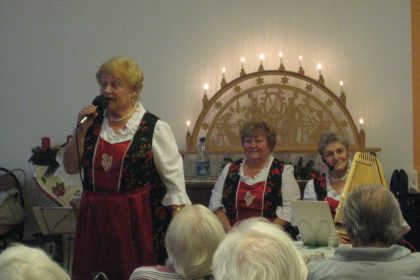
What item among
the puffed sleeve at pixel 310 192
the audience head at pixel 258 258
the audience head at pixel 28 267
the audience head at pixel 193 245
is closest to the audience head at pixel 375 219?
the audience head at pixel 193 245

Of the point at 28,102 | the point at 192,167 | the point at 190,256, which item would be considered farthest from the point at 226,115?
the point at 190,256

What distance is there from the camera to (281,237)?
1260 millimetres

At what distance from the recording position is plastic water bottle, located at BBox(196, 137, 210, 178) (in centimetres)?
430

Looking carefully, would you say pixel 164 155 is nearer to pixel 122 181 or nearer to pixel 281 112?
→ pixel 122 181

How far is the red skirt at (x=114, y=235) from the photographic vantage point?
2480 millimetres

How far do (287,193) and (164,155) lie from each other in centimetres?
121

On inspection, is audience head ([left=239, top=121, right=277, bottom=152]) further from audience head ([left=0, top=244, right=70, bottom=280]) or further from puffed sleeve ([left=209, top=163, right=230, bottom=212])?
audience head ([left=0, top=244, right=70, bottom=280])

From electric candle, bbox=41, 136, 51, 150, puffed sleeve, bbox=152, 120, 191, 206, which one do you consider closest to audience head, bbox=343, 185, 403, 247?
puffed sleeve, bbox=152, 120, 191, 206

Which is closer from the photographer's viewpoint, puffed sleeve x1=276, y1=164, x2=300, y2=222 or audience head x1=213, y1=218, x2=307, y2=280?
audience head x1=213, y1=218, x2=307, y2=280

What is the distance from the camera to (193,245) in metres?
1.72

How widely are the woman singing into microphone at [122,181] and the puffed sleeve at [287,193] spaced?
108 cm

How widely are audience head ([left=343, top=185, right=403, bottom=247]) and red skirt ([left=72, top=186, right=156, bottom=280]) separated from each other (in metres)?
0.95

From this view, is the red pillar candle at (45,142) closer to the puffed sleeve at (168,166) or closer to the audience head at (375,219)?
the puffed sleeve at (168,166)

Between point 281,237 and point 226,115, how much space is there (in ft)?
10.5
